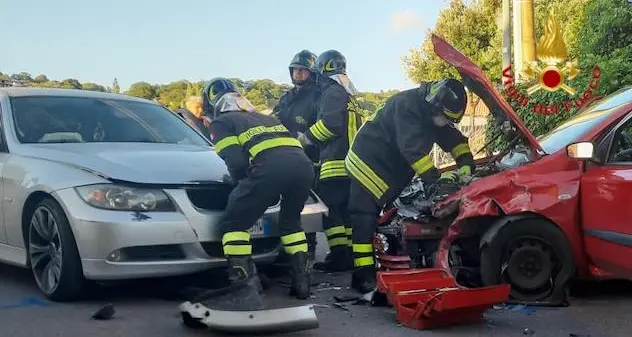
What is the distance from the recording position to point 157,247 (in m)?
4.99

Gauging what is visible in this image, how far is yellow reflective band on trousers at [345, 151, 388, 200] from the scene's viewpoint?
228 inches

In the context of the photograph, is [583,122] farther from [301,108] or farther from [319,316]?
[301,108]

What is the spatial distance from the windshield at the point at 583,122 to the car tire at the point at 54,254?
3332 mm

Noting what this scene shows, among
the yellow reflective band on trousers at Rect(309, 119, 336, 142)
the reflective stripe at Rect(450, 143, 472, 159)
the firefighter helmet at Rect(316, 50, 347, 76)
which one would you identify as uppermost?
the firefighter helmet at Rect(316, 50, 347, 76)

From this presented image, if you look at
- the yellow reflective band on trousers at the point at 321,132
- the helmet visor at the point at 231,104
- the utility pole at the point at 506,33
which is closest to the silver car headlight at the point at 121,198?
the helmet visor at the point at 231,104

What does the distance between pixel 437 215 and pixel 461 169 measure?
Result: 2.15 ft

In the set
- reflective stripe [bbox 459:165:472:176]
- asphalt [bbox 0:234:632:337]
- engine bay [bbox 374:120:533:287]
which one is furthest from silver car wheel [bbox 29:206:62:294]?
reflective stripe [bbox 459:165:472:176]

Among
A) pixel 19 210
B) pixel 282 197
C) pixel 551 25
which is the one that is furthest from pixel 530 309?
pixel 551 25

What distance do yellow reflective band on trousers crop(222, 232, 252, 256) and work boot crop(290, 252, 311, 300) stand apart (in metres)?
0.49

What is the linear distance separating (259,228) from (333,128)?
1365mm

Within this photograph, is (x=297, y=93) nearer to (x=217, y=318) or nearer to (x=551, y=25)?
(x=217, y=318)

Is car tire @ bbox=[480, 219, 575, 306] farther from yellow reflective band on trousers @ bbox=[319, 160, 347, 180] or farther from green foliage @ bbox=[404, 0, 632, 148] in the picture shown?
yellow reflective band on trousers @ bbox=[319, 160, 347, 180]

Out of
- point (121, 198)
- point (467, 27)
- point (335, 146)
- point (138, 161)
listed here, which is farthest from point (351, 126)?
point (467, 27)

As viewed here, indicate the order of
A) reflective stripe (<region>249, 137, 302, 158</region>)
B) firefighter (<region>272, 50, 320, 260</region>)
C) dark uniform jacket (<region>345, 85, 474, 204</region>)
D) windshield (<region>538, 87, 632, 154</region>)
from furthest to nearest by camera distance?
firefighter (<region>272, 50, 320, 260</region>) → dark uniform jacket (<region>345, 85, 474, 204</region>) → reflective stripe (<region>249, 137, 302, 158</region>) → windshield (<region>538, 87, 632, 154</region>)
